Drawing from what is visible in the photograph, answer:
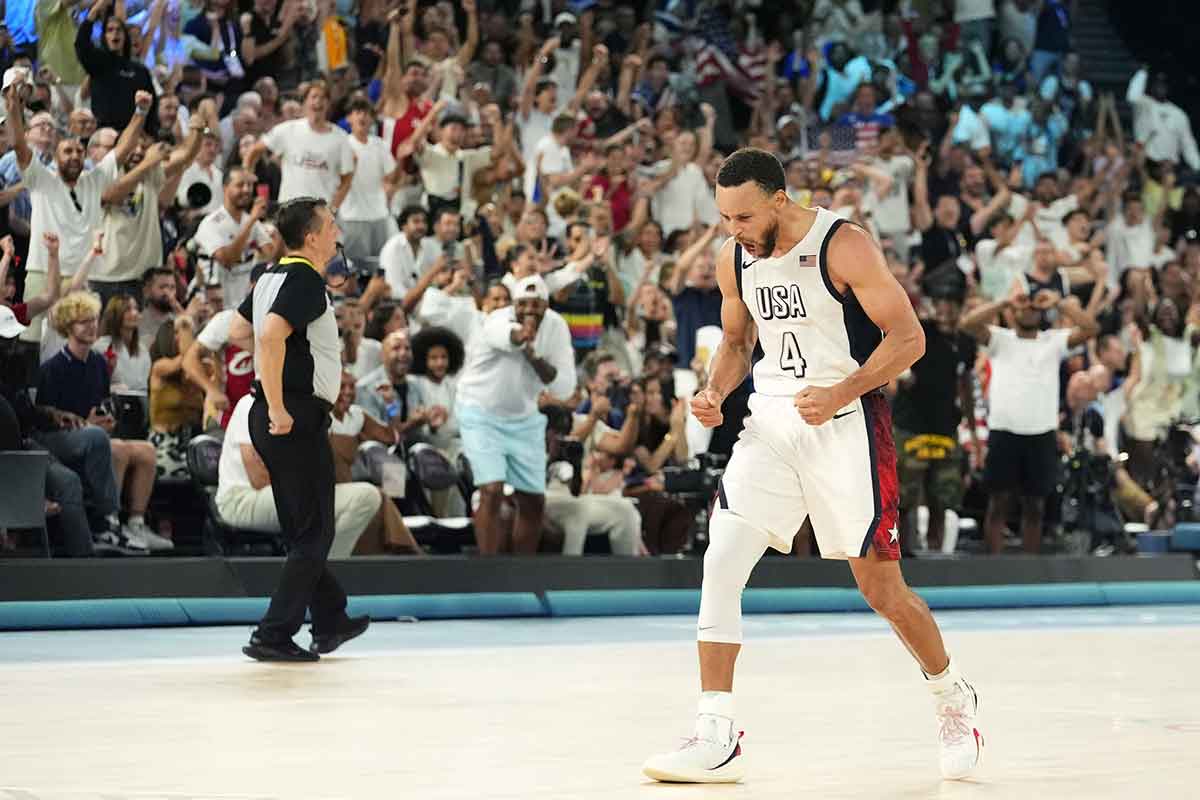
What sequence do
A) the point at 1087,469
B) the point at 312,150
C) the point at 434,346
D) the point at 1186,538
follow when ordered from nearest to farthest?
the point at 434,346, the point at 312,150, the point at 1087,469, the point at 1186,538

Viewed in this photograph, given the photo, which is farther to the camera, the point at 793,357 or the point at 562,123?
the point at 562,123

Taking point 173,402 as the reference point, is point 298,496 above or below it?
above

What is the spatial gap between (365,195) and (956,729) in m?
10.5

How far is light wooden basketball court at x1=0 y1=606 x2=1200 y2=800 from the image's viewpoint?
5723 millimetres

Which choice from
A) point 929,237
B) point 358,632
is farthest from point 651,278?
point 358,632

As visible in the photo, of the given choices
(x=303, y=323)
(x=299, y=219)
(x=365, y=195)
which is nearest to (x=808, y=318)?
(x=303, y=323)

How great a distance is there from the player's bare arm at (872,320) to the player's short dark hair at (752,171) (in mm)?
275

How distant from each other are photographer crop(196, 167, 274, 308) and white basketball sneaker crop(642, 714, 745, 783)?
8.72m

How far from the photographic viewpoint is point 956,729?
6.09 m

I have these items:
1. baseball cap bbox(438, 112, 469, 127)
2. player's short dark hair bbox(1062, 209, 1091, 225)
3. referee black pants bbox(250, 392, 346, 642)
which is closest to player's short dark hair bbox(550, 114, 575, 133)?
baseball cap bbox(438, 112, 469, 127)

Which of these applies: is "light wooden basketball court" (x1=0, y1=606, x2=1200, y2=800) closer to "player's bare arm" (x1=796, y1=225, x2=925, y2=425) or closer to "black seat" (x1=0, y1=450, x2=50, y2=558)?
"black seat" (x1=0, y1=450, x2=50, y2=558)

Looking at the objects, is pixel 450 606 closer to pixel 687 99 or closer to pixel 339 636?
pixel 339 636

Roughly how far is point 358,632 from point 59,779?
414cm

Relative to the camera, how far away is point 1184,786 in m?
5.75
